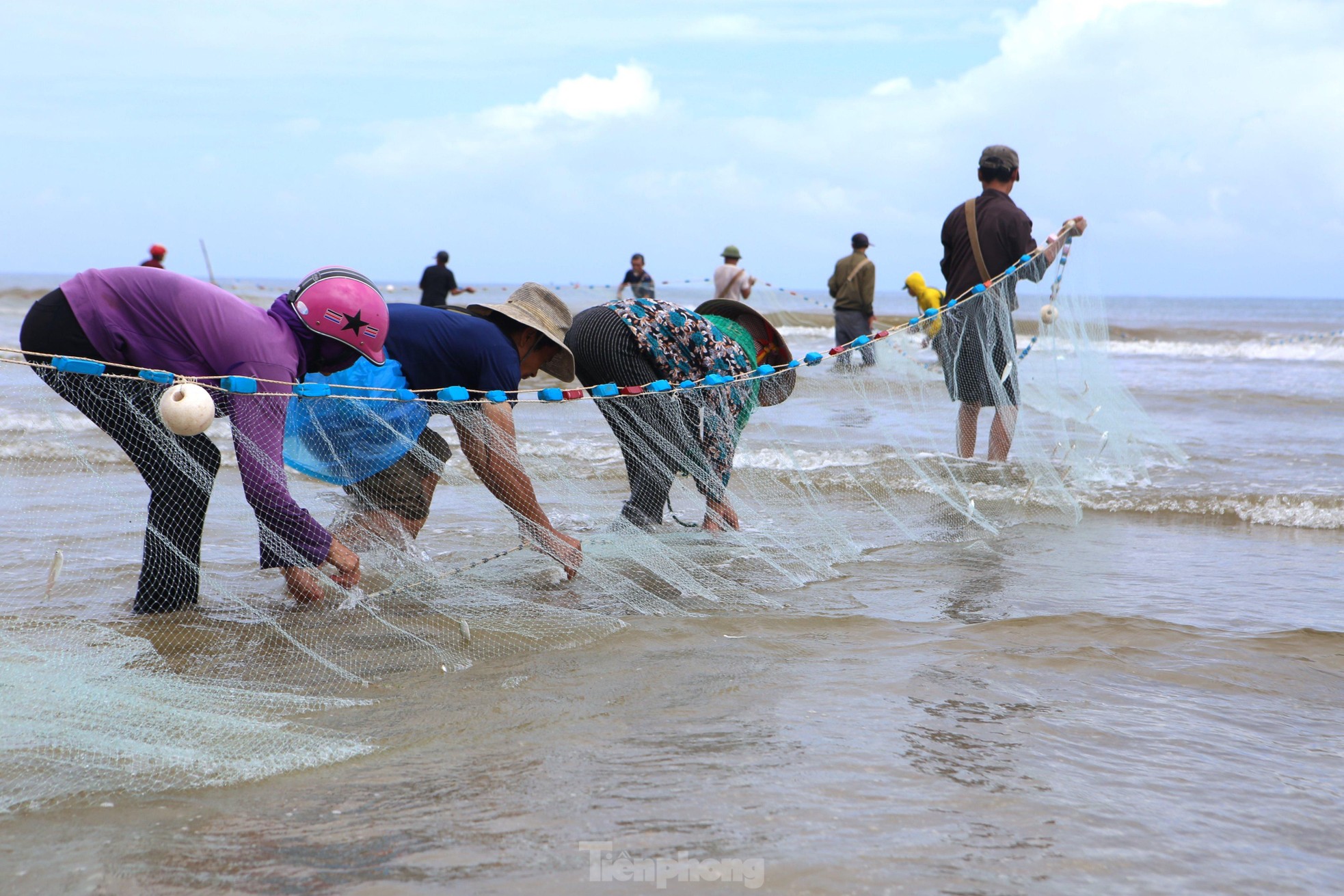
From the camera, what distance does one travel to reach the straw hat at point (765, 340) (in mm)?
4707

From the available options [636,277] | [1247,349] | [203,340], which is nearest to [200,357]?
[203,340]

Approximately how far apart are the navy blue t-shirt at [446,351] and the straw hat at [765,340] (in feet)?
4.29

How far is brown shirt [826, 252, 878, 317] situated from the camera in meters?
12.7

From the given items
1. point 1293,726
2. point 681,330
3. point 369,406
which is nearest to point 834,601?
point 681,330

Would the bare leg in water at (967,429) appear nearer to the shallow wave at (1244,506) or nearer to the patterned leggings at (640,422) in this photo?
the shallow wave at (1244,506)

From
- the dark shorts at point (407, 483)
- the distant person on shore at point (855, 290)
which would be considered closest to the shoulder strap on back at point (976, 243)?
the dark shorts at point (407, 483)

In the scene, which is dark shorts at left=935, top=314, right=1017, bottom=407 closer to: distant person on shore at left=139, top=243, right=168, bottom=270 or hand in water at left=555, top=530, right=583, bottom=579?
hand in water at left=555, top=530, right=583, bottom=579

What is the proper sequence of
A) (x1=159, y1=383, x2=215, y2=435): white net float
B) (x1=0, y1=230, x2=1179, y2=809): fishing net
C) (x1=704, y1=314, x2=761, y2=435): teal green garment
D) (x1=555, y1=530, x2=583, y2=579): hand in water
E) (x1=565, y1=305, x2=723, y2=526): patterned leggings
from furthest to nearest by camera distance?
(x1=704, y1=314, x2=761, y2=435): teal green garment, (x1=565, y1=305, x2=723, y2=526): patterned leggings, (x1=555, y1=530, x2=583, y2=579): hand in water, (x1=159, y1=383, x2=215, y2=435): white net float, (x1=0, y1=230, x2=1179, y2=809): fishing net

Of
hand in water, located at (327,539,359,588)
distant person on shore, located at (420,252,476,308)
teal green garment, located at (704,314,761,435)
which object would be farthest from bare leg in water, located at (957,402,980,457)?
distant person on shore, located at (420,252,476,308)

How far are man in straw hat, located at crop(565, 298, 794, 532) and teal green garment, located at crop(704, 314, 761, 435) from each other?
4 cm

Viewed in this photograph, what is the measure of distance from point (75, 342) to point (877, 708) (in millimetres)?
2473

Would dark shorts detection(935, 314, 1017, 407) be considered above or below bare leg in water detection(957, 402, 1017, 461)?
above

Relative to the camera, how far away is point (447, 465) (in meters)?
3.80

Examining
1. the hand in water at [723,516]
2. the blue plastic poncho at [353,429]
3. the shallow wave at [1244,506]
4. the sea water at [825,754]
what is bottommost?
the sea water at [825,754]
